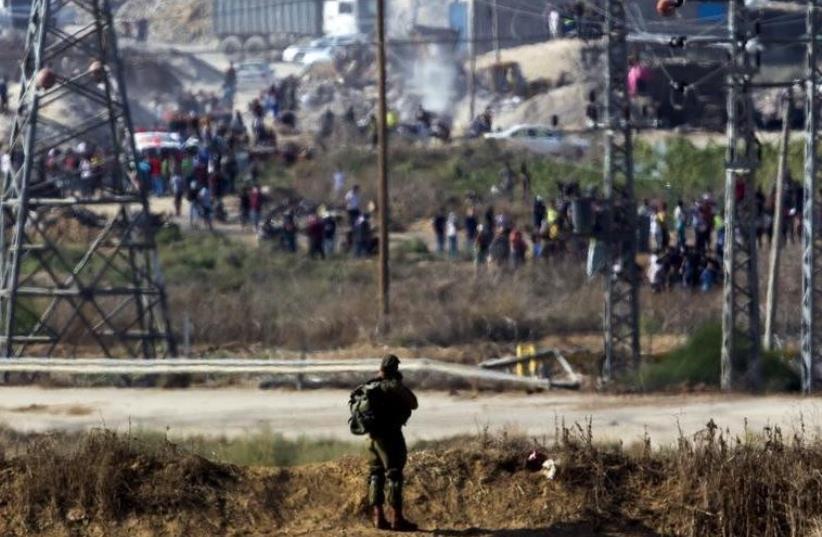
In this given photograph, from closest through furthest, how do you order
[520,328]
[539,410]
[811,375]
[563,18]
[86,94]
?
[539,410] < [811,375] < [86,94] < [563,18] < [520,328]

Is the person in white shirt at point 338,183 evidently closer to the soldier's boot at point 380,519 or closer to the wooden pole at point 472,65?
the wooden pole at point 472,65

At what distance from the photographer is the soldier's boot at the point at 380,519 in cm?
1698

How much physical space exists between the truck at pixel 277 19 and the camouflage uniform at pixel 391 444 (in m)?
70.5

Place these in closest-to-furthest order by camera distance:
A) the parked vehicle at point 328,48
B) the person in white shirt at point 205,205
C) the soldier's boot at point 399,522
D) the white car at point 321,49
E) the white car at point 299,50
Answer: the soldier's boot at point 399,522 < the person in white shirt at point 205,205 < the parked vehicle at point 328,48 < the white car at point 321,49 < the white car at point 299,50

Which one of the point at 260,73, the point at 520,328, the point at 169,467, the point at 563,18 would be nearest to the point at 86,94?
the point at 563,18

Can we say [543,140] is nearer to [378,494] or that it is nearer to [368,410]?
[378,494]

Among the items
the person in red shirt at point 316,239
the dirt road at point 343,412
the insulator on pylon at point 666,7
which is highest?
the insulator on pylon at point 666,7

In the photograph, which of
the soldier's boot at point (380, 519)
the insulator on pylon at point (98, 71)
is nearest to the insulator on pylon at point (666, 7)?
the insulator on pylon at point (98, 71)

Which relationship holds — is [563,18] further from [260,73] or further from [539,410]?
A: [260,73]

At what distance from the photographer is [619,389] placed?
2841cm

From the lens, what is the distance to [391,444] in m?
16.4

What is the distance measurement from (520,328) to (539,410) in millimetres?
12154

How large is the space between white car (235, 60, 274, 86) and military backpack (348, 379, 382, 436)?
2550 inches

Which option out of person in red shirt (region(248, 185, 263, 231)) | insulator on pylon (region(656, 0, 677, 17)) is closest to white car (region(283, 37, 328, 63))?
person in red shirt (region(248, 185, 263, 231))
